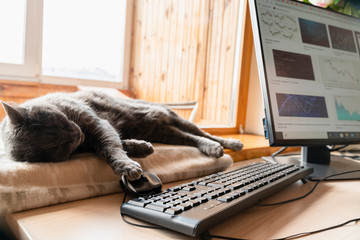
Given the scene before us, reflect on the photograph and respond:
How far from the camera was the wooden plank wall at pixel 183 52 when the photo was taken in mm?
2428

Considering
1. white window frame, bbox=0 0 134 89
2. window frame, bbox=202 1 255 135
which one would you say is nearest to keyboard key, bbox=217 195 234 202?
window frame, bbox=202 1 255 135

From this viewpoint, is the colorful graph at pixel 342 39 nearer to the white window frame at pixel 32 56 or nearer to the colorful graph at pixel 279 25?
the colorful graph at pixel 279 25

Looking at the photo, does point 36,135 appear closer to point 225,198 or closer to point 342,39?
point 225,198

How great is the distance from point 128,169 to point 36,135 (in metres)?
0.25

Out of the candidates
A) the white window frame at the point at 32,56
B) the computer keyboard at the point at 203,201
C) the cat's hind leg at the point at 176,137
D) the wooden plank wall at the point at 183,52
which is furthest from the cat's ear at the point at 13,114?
the wooden plank wall at the point at 183,52

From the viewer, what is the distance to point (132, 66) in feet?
9.08

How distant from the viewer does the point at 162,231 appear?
19.9 inches

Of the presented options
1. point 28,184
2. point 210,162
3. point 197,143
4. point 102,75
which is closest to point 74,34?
point 102,75

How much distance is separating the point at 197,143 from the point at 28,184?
690 millimetres

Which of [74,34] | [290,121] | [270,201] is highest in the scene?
[74,34]

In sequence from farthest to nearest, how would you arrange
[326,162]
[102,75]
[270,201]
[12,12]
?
→ [102,75] < [12,12] < [326,162] < [270,201]

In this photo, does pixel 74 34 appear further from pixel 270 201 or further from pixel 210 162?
pixel 270 201

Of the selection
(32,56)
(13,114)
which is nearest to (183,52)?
(32,56)

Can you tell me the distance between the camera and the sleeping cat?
28.5 inches
